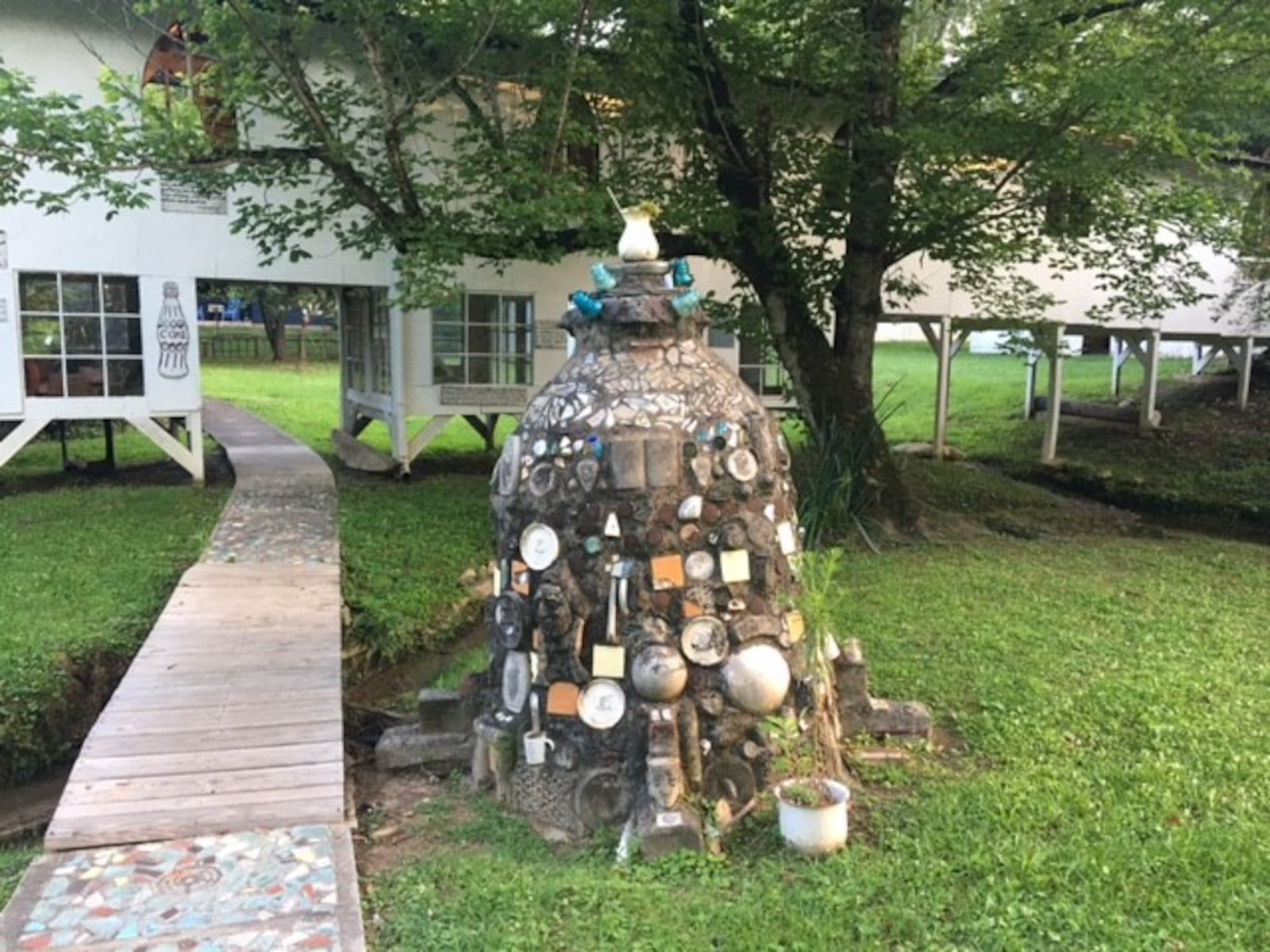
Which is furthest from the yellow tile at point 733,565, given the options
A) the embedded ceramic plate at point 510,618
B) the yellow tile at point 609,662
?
the embedded ceramic plate at point 510,618

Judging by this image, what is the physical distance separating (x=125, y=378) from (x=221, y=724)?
273 inches

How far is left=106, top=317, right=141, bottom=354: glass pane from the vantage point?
10.2 meters

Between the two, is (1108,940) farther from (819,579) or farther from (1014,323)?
(1014,323)

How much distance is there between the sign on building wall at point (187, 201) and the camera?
10195 mm

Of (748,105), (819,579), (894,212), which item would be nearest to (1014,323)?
(894,212)

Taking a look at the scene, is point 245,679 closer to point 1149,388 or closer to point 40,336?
point 40,336

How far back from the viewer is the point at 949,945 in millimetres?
3137

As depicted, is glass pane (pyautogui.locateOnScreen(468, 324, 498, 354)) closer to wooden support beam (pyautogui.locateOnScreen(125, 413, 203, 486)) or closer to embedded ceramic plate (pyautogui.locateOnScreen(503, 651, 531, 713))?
wooden support beam (pyautogui.locateOnScreen(125, 413, 203, 486))

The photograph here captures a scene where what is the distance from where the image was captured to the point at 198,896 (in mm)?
→ 3354

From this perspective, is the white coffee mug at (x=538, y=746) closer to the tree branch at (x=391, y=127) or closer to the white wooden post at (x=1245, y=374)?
the tree branch at (x=391, y=127)

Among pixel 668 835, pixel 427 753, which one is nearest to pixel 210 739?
pixel 427 753

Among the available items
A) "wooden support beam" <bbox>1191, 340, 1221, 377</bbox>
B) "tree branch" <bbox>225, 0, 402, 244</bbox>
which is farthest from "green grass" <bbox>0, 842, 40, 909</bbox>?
"wooden support beam" <bbox>1191, 340, 1221, 377</bbox>

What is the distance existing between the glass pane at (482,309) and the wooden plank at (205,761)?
8.14 metres

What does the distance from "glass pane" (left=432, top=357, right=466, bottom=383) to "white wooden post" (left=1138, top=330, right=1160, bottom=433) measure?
436 inches
